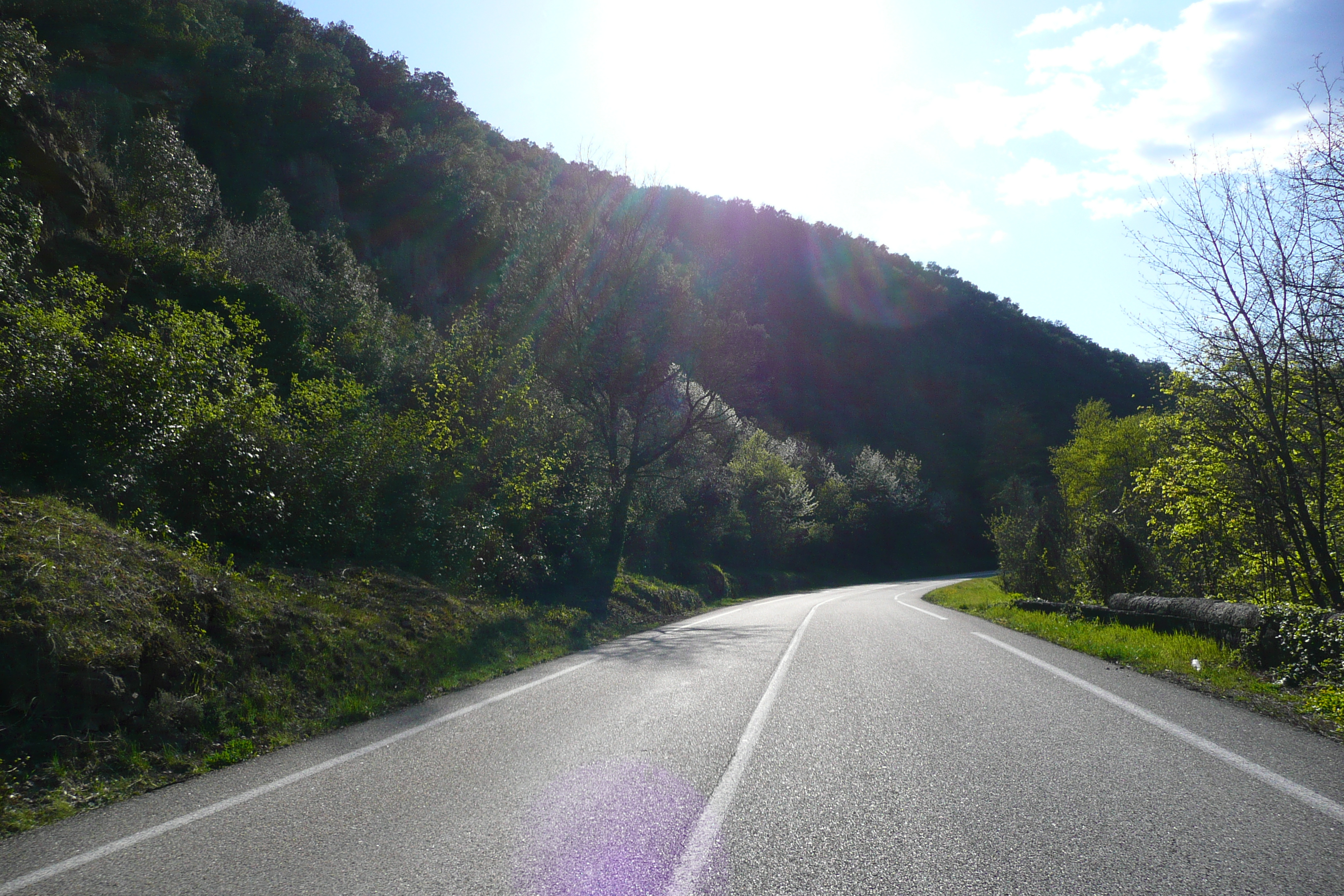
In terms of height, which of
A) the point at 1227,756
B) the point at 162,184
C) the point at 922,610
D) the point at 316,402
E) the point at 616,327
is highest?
the point at 162,184

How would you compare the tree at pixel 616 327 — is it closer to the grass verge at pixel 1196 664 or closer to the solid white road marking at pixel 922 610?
the solid white road marking at pixel 922 610

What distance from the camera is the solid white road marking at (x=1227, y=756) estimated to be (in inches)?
143

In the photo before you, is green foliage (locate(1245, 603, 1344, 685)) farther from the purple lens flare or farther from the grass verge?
the purple lens flare

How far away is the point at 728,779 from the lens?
425 centimetres

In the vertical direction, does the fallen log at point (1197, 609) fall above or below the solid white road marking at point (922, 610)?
above

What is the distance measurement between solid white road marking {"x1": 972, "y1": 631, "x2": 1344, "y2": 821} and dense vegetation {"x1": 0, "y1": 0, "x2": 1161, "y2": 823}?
6708 mm

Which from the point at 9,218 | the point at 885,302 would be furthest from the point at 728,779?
the point at 885,302

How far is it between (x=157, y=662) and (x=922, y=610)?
16485 mm

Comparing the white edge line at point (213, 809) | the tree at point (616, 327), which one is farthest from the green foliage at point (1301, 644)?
the tree at point (616, 327)

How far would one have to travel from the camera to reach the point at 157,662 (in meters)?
5.68

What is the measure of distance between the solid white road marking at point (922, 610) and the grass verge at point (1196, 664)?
1656 mm

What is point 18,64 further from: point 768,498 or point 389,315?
point 768,498

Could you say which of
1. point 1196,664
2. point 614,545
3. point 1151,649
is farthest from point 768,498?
point 1196,664

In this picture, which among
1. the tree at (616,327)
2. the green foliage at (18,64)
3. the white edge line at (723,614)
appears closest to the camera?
the green foliage at (18,64)
